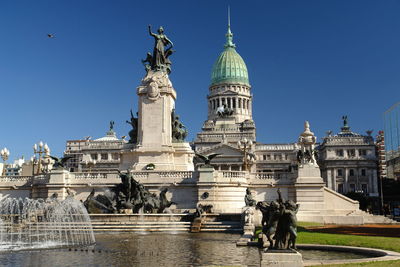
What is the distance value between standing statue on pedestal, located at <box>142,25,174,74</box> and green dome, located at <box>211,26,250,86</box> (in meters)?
85.6

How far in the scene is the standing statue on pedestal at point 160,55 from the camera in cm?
4706

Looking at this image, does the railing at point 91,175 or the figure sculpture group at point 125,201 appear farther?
the railing at point 91,175

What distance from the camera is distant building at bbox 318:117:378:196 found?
334ft

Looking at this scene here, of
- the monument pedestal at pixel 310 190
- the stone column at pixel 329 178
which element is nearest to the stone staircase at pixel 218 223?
the monument pedestal at pixel 310 190

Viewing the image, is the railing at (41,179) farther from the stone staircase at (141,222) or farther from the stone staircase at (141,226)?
the stone staircase at (141,226)

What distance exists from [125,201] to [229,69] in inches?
4132

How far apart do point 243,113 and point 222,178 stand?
9744 centimetres

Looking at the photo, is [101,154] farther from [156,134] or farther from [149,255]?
[149,255]

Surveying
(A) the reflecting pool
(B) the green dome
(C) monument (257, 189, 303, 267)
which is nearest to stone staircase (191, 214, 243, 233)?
(A) the reflecting pool

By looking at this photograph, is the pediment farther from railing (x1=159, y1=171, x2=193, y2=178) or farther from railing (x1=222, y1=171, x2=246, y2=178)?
railing (x1=159, y1=171, x2=193, y2=178)

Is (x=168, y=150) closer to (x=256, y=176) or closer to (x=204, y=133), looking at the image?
(x=256, y=176)

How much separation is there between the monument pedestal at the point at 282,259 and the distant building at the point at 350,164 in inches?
3700

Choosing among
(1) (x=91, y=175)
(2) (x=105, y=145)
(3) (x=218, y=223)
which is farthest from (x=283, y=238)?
(2) (x=105, y=145)

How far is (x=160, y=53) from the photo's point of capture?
47.4 metres
